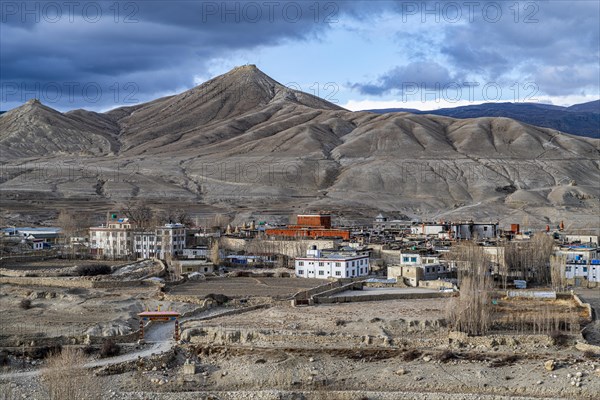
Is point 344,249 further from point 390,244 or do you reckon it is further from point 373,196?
point 373,196

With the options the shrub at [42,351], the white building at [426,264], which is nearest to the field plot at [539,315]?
the white building at [426,264]

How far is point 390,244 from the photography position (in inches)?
2537

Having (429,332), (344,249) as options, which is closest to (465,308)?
(429,332)

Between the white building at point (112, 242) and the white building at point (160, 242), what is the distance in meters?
0.76

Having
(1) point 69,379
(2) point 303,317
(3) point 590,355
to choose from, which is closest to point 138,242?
(2) point 303,317

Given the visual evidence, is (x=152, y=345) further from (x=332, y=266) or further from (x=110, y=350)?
(x=332, y=266)

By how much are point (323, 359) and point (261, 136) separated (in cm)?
16027

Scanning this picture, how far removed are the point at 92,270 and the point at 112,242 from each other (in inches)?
537

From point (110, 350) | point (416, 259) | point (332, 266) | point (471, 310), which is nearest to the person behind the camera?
point (110, 350)

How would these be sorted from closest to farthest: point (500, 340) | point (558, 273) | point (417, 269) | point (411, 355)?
point (411, 355) < point (500, 340) < point (417, 269) < point (558, 273)

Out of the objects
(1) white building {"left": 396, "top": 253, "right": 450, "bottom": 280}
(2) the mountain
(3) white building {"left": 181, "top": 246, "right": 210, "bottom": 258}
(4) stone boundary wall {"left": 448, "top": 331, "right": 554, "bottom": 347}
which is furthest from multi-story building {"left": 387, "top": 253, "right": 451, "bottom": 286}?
(2) the mountain

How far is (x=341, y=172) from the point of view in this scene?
146m

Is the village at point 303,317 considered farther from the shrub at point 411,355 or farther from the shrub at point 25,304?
the shrub at point 411,355

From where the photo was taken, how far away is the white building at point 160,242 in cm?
6462
